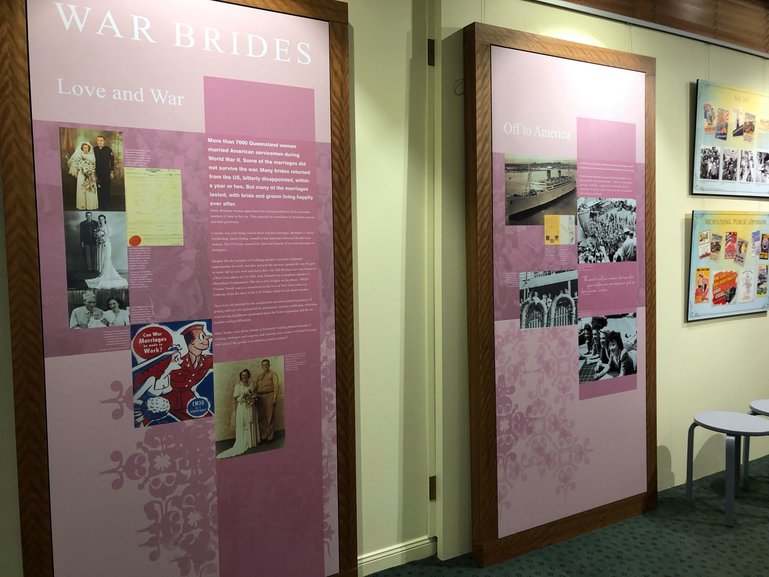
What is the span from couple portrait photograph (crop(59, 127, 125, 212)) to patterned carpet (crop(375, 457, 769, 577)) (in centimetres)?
194

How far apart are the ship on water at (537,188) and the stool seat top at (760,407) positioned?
1.89 metres

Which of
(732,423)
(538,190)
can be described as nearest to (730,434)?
(732,423)

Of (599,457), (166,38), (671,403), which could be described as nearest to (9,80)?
(166,38)

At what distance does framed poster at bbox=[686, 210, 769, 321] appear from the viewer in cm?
340

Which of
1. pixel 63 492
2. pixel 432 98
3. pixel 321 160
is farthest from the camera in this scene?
pixel 432 98

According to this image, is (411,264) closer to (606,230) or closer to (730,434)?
(606,230)

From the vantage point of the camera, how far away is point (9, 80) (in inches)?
69.4

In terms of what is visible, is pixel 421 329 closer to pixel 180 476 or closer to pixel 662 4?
pixel 180 476

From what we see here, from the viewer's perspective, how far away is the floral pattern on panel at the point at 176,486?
1.99m

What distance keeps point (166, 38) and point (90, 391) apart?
124 cm

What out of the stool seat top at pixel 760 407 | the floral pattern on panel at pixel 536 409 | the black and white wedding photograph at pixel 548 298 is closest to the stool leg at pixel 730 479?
the stool seat top at pixel 760 407

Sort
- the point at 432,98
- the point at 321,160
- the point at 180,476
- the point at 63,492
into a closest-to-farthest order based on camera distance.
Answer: the point at 63,492, the point at 180,476, the point at 321,160, the point at 432,98

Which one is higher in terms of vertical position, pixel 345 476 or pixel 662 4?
pixel 662 4

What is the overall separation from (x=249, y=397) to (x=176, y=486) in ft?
1.31
